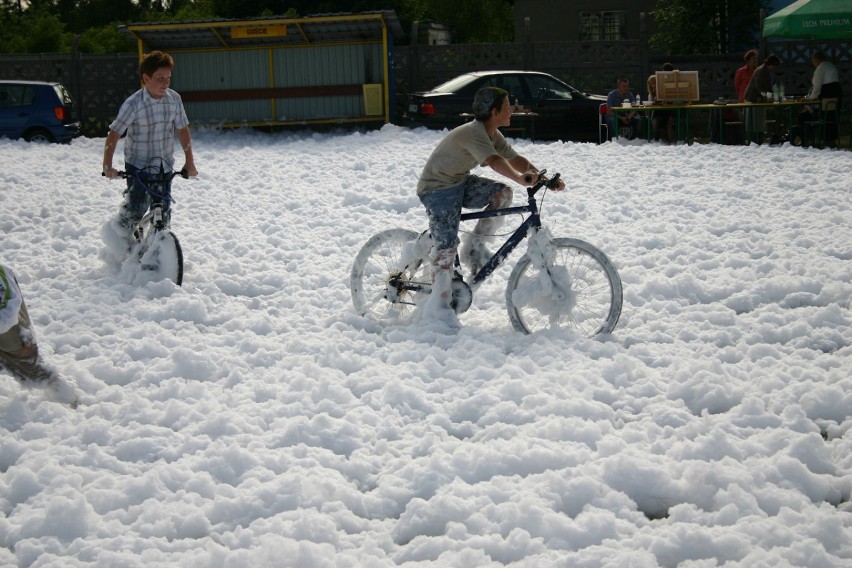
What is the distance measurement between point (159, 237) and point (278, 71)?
13897mm

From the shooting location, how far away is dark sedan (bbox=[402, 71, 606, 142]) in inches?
747

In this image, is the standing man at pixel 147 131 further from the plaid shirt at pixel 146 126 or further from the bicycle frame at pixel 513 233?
the bicycle frame at pixel 513 233

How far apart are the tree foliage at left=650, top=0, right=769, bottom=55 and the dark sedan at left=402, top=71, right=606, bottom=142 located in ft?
26.0

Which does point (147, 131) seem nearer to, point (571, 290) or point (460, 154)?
point (460, 154)

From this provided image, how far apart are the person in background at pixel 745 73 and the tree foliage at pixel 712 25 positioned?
704 centimetres

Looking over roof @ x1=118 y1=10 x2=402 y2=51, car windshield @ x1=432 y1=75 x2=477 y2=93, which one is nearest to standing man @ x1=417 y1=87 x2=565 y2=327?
car windshield @ x1=432 y1=75 x2=477 y2=93


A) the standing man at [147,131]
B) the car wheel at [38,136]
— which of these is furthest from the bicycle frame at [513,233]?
the car wheel at [38,136]

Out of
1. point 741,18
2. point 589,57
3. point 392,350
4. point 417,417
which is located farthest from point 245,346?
point 741,18

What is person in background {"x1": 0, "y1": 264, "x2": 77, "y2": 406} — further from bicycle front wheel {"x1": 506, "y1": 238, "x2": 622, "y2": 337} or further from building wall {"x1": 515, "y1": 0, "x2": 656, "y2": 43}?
building wall {"x1": 515, "y1": 0, "x2": 656, "y2": 43}

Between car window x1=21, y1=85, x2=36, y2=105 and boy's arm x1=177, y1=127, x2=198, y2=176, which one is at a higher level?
car window x1=21, y1=85, x2=36, y2=105

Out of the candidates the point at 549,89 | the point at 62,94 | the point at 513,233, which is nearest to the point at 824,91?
the point at 549,89

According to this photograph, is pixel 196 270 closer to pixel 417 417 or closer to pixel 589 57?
pixel 417 417

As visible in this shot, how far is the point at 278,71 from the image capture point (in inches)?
854

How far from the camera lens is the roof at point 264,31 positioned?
67.2 ft
